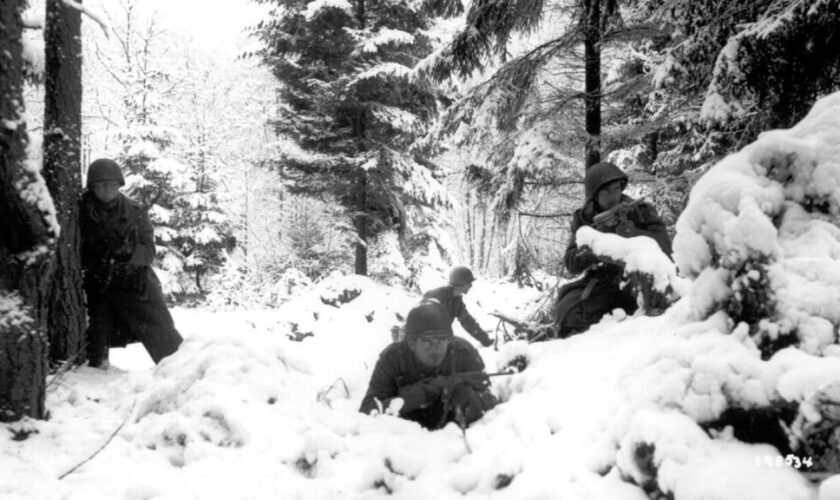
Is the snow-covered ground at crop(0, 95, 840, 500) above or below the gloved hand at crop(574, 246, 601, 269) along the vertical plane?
below

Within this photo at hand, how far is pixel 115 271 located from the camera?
4.07m

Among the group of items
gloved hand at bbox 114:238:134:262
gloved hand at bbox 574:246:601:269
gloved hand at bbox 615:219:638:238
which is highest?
gloved hand at bbox 615:219:638:238

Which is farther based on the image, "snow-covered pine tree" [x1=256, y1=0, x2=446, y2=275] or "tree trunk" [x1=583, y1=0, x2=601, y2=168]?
"snow-covered pine tree" [x1=256, y1=0, x2=446, y2=275]

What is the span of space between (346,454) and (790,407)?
1.88m

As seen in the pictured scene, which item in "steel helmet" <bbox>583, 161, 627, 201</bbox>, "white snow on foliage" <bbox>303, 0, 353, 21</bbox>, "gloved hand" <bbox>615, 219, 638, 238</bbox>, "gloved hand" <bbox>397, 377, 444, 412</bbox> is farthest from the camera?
"white snow on foliage" <bbox>303, 0, 353, 21</bbox>

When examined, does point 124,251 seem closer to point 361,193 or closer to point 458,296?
point 458,296

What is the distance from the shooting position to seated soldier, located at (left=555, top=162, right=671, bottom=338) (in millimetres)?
3684

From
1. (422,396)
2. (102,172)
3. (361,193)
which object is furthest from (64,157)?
(361,193)

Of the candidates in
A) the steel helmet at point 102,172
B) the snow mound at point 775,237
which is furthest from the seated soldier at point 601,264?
the steel helmet at point 102,172

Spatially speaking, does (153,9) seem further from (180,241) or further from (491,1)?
(491,1)

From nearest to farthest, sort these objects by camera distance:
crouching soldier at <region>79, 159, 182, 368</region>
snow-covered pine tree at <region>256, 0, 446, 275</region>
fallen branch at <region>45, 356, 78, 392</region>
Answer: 1. fallen branch at <region>45, 356, 78, 392</region>
2. crouching soldier at <region>79, 159, 182, 368</region>
3. snow-covered pine tree at <region>256, 0, 446, 275</region>

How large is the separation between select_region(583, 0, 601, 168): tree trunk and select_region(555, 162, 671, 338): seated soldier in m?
2.67

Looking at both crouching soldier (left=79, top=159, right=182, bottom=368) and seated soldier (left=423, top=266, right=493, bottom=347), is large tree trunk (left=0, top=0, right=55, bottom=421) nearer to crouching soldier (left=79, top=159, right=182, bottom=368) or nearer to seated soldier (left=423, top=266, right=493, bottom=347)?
crouching soldier (left=79, top=159, right=182, bottom=368)

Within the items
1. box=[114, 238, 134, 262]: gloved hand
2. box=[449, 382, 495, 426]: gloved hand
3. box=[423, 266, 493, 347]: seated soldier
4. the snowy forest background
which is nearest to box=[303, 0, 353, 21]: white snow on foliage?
the snowy forest background
